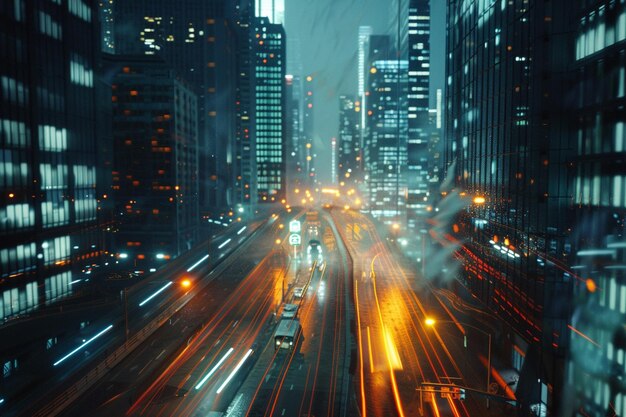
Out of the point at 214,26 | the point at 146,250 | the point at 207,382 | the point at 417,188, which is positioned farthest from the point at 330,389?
the point at 417,188

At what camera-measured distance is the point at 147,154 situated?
10056 centimetres

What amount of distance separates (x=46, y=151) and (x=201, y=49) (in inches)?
4260

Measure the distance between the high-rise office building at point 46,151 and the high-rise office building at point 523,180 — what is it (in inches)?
1376

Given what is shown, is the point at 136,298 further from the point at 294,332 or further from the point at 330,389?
the point at 330,389

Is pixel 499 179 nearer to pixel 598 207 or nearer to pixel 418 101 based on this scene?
Answer: pixel 598 207

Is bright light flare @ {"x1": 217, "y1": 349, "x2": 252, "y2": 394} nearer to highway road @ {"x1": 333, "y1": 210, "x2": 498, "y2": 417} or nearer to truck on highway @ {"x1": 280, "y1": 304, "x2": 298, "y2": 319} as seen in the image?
highway road @ {"x1": 333, "y1": 210, "x2": 498, "y2": 417}

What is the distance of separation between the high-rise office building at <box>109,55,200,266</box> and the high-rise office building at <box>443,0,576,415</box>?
237 feet

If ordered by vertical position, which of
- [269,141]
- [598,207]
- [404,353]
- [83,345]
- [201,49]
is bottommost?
[404,353]

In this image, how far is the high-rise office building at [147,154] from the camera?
322ft

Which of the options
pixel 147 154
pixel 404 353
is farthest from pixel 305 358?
pixel 147 154

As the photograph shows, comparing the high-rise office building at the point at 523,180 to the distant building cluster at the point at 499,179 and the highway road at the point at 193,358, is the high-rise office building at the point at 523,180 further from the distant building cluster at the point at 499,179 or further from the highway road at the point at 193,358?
the highway road at the point at 193,358

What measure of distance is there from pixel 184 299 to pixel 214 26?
4586 inches

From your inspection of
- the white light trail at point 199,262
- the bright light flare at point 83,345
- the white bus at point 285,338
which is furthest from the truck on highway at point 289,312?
the white light trail at point 199,262

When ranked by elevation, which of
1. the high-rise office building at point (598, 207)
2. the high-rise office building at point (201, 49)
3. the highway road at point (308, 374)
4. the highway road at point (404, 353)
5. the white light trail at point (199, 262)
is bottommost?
the highway road at point (404, 353)
